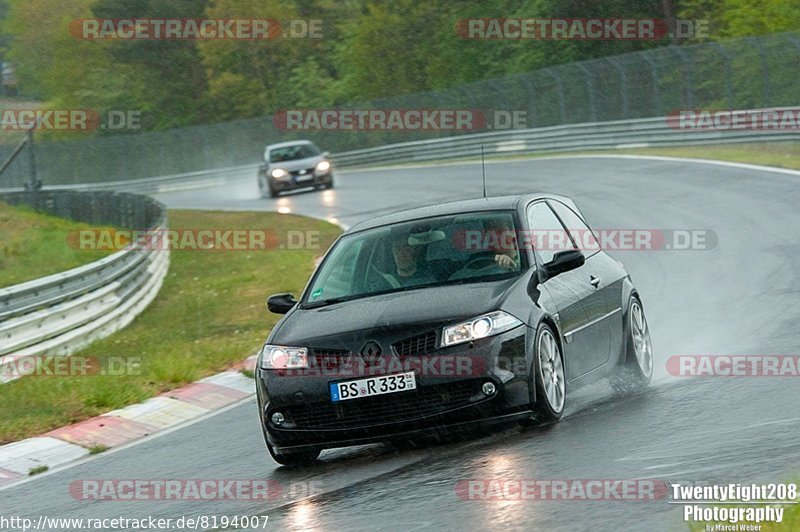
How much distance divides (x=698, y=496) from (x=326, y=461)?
9.88ft

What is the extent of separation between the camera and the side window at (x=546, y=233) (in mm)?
8961

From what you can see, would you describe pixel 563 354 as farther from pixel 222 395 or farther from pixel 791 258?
pixel 791 258

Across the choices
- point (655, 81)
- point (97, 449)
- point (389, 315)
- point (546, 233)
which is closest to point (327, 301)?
point (389, 315)

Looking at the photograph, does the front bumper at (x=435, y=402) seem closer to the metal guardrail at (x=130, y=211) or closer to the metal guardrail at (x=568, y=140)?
the metal guardrail at (x=130, y=211)

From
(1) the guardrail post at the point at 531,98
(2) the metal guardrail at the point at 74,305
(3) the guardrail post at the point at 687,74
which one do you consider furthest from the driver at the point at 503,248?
(1) the guardrail post at the point at 531,98

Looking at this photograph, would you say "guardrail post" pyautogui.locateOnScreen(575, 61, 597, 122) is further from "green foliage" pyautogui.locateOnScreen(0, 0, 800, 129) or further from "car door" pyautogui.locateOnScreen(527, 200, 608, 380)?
"car door" pyautogui.locateOnScreen(527, 200, 608, 380)

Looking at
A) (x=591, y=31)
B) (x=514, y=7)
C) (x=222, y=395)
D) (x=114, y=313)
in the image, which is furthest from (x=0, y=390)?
(x=514, y=7)

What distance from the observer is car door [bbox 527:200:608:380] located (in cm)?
862

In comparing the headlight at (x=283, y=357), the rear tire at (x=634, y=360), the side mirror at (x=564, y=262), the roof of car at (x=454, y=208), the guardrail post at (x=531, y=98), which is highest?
the guardrail post at (x=531, y=98)

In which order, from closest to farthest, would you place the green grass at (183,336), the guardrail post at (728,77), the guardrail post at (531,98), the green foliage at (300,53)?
the green grass at (183,336) < the guardrail post at (728,77) < the guardrail post at (531,98) < the green foliage at (300,53)

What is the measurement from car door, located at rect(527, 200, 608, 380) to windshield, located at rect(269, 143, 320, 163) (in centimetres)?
3016

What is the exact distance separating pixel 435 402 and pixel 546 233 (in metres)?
1.98

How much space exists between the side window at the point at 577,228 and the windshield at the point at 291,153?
97.4 feet

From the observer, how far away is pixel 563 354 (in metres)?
8.44
